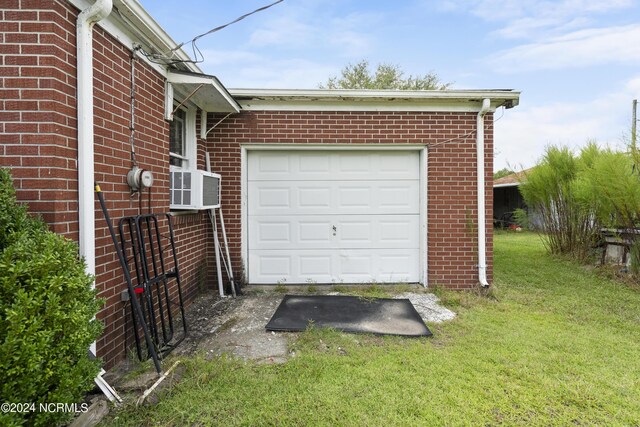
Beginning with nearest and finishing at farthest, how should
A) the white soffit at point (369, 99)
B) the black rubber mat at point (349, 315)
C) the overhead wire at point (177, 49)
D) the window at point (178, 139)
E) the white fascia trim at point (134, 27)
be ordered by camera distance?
the white fascia trim at point (134, 27) → the overhead wire at point (177, 49) → the black rubber mat at point (349, 315) → the window at point (178, 139) → the white soffit at point (369, 99)

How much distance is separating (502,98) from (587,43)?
4594 mm

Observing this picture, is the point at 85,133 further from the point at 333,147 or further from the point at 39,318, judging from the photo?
the point at 333,147

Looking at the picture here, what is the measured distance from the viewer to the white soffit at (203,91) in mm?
3971

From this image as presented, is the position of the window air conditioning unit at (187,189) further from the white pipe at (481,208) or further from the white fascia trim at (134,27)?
the white pipe at (481,208)

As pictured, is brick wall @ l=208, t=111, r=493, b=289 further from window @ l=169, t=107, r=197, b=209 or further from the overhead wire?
the overhead wire

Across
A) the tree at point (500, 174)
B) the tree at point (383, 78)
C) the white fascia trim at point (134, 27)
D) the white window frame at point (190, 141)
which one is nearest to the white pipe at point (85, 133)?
the white fascia trim at point (134, 27)

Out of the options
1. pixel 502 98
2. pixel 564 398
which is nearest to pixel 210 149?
pixel 502 98

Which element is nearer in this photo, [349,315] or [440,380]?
[440,380]

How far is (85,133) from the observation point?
257cm

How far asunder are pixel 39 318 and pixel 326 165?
426 centimetres

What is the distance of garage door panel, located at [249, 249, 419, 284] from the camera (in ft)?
18.2

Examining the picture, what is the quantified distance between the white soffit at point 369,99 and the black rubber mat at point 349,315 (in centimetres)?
283

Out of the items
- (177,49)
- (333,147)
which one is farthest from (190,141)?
(333,147)

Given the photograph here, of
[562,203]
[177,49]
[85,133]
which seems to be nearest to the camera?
[85,133]
